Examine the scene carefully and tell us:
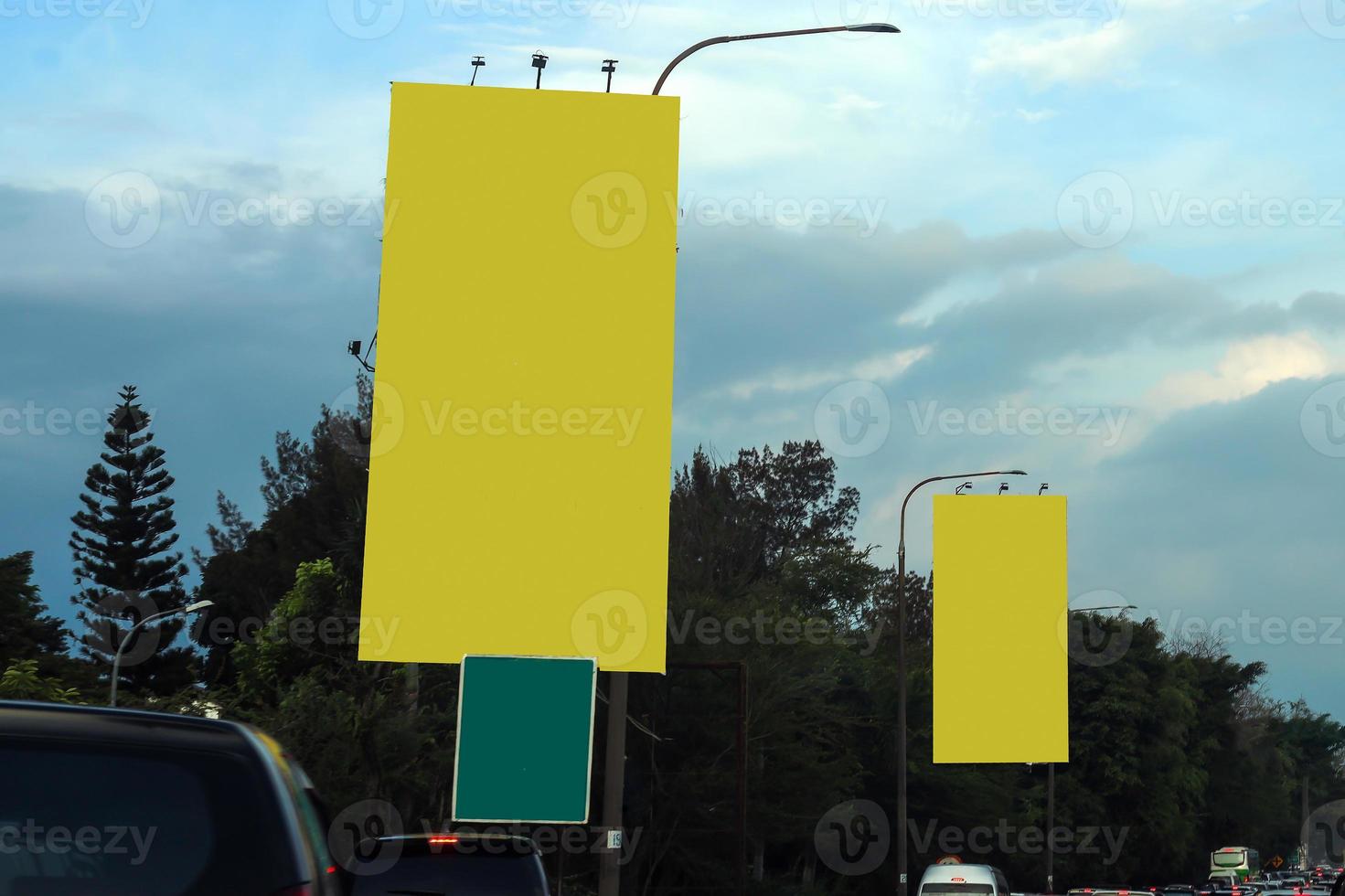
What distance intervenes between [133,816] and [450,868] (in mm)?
7052

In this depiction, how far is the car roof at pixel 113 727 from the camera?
205 inches

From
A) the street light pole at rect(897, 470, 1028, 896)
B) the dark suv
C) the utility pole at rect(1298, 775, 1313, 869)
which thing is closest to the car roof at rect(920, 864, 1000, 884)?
the street light pole at rect(897, 470, 1028, 896)

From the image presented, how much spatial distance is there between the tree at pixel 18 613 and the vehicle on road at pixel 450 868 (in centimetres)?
5328

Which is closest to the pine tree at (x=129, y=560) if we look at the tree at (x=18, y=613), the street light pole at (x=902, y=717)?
the tree at (x=18, y=613)

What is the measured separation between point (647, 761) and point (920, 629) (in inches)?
2085

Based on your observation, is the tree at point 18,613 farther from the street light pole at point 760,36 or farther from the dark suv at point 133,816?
the dark suv at point 133,816

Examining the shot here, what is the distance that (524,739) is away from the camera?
1820cm

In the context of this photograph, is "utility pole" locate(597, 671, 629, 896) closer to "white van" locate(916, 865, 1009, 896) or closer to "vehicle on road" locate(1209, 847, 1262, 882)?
"white van" locate(916, 865, 1009, 896)

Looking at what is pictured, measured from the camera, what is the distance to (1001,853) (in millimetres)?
68562

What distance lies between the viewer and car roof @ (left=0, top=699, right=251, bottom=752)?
17.1ft

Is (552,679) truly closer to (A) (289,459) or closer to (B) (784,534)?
(A) (289,459)

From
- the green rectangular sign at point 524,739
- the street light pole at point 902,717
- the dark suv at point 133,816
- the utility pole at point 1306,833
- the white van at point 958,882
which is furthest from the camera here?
the utility pole at point 1306,833

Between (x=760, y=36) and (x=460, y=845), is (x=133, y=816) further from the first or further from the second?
(x=760, y=36)

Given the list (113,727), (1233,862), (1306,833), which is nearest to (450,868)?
(113,727)
